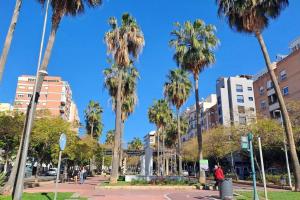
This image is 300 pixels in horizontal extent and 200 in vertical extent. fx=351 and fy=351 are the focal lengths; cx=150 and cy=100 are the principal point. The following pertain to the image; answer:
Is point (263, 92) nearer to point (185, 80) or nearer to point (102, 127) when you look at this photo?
point (185, 80)

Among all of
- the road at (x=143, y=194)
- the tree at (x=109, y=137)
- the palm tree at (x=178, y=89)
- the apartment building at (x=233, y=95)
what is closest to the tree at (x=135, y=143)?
the tree at (x=109, y=137)

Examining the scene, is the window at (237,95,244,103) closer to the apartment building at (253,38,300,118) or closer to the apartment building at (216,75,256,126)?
the apartment building at (216,75,256,126)

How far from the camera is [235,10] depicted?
23.8 meters

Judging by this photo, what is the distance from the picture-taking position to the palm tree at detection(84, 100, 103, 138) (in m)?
71.1

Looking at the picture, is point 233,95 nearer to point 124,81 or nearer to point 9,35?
point 124,81

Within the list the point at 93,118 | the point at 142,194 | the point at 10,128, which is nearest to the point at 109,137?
the point at 93,118

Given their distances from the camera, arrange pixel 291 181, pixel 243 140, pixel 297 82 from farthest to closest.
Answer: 1. pixel 297 82
2. pixel 291 181
3. pixel 243 140

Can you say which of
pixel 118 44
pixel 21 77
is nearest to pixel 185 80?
pixel 118 44

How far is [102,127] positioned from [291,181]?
49567 mm

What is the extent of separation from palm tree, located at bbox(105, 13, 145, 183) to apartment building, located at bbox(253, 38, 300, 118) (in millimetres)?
20827

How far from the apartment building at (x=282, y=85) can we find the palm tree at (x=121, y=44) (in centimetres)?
2083

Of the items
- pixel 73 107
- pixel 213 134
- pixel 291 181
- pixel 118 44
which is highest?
pixel 73 107

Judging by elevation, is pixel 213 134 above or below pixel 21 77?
below

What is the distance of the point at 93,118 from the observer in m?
71.1
